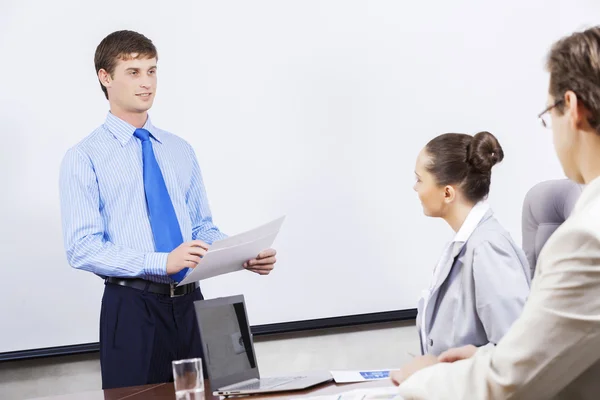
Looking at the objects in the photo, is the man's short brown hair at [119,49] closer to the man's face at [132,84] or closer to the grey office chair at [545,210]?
the man's face at [132,84]

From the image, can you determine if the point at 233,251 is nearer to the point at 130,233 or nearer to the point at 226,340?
the point at 226,340

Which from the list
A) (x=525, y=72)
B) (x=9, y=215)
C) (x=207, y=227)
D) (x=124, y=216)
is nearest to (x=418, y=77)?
(x=525, y=72)

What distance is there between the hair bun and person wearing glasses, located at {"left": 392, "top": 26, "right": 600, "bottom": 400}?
1236 millimetres

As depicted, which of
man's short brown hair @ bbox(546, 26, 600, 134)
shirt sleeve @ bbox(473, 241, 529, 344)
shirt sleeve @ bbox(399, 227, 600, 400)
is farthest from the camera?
shirt sleeve @ bbox(473, 241, 529, 344)

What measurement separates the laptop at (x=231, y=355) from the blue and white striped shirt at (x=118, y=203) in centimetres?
45

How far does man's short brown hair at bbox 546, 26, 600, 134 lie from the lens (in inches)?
46.9

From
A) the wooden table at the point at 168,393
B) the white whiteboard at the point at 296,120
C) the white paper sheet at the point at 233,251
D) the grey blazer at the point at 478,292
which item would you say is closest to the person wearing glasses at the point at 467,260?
the grey blazer at the point at 478,292

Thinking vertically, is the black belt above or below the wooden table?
above

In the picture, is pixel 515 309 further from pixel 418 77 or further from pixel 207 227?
pixel 418 77

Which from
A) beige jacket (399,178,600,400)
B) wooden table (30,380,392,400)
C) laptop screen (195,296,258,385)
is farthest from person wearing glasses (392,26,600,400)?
laptop screen (195,296,258,385)

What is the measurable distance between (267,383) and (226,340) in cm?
16

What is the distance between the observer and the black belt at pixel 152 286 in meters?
2.66

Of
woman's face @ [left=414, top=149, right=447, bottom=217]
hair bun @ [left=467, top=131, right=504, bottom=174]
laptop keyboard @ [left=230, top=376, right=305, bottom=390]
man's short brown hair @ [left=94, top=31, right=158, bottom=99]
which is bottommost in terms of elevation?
laptop keyboard @ [left=230, top=376, right=305, bottom=390]

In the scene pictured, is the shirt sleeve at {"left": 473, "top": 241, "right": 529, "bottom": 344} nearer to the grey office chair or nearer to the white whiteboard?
the grey office chair
